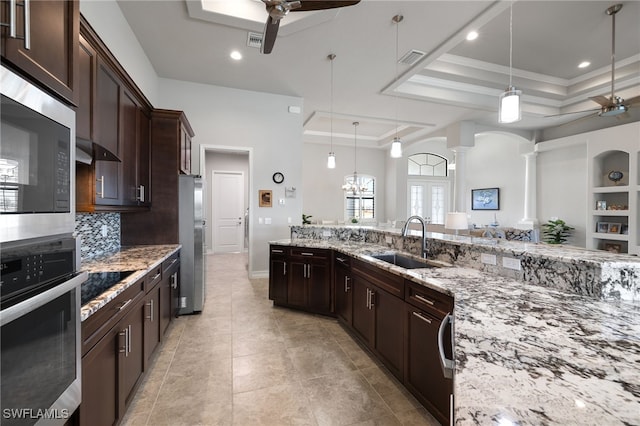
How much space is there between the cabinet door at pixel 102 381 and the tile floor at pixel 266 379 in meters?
0.40

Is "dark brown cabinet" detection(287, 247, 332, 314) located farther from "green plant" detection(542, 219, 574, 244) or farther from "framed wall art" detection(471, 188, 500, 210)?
"framed wall art" detection(471, 188, 500, 210)

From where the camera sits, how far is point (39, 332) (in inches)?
34.5

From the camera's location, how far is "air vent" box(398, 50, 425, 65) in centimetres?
368

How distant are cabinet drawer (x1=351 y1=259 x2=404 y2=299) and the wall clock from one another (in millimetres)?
2814

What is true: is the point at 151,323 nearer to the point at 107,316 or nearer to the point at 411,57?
the point at 107,316

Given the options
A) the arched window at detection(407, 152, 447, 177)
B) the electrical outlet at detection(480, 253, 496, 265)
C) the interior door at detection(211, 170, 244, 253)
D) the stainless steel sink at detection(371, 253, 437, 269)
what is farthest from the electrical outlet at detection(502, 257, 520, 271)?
the arched window at detection(407, 152, 447, 177)

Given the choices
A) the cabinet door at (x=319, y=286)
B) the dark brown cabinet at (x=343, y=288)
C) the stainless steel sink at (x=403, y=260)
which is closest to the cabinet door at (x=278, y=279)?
the cabinet door at (x=319, y=286)

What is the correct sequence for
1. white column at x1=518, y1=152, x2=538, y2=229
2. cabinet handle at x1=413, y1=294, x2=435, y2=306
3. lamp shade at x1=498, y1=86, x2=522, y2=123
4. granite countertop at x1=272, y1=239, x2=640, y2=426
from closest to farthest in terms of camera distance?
granite countertop at x1=272, y1=239, x2=640, y2=426, cabinet handle at x1=413, y1=294, x2=435, y2=306, lamp shade at x1=498, y1=86, x2=522, y2=123, white column at x1=518, y1=152, x2=538, y2=229

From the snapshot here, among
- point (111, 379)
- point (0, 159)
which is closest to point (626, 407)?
point (0, 159)

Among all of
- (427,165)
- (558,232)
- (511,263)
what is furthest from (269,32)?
(427,165)

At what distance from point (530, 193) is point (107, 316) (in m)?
8.71

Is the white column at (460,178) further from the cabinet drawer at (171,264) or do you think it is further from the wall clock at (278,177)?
the cabinet drawer at (171,264)

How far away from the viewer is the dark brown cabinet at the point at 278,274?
3496 millimetres

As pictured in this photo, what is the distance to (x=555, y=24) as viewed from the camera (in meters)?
3.44
